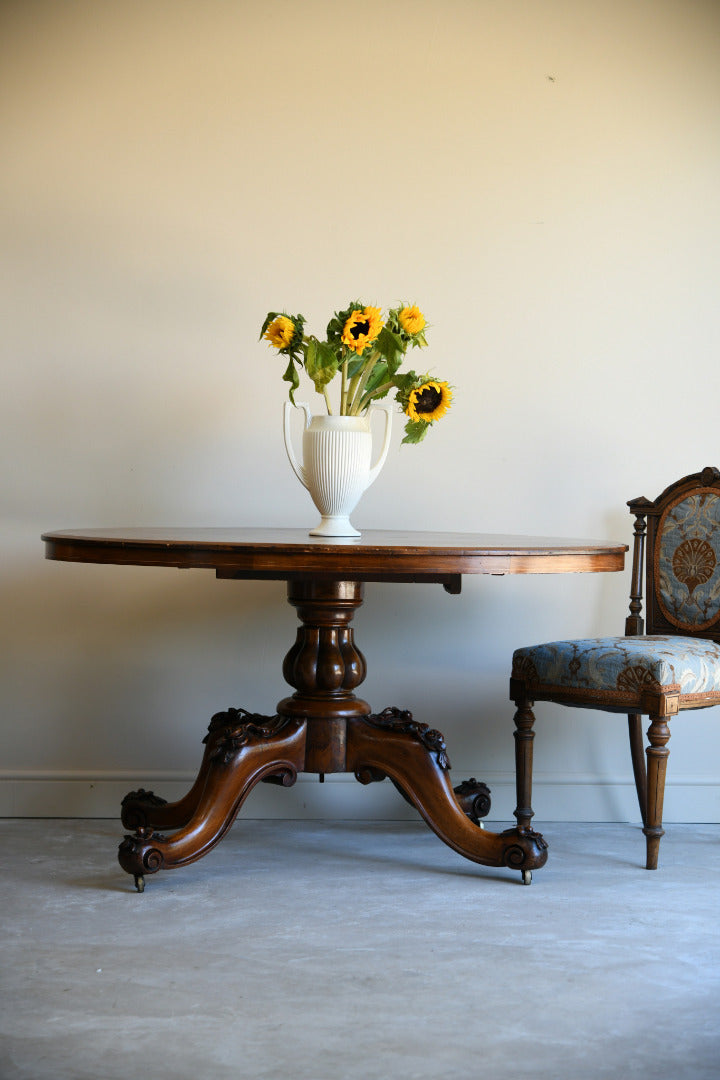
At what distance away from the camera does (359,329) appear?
2303 millimetres

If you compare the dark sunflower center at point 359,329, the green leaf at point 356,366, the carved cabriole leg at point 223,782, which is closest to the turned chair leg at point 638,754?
the carved cabriole leg at point 223,782

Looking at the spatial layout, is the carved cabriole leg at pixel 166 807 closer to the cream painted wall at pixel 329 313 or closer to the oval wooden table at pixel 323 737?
the oval wooden table at pixel 323 737

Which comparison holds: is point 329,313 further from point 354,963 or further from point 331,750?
point 354,963

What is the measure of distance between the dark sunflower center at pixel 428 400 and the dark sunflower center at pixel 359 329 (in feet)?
0.58

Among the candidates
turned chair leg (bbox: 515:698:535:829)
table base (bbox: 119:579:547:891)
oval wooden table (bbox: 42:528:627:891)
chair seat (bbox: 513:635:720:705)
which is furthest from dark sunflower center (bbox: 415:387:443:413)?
turned chair leg (bbox: 515:698:535:829)

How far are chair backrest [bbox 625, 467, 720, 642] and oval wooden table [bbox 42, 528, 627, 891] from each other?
51 cm

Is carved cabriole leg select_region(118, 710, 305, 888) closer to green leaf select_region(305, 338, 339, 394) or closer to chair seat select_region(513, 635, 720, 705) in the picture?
chair seat select_region(513, 635, 720, 705)

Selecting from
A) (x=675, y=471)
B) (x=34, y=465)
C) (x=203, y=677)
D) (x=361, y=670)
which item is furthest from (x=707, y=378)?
(x=34, y=465)

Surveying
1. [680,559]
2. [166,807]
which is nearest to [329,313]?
[680,559]

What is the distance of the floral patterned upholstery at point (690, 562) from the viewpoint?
2.76 metres

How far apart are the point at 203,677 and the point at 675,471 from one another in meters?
1.38

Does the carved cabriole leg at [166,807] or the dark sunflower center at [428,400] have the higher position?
the dark sunflower center at [428,400]

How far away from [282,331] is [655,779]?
1249 mm

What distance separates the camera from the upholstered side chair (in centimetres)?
245
